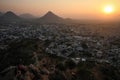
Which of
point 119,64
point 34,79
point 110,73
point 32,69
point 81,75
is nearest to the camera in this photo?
point 34,79

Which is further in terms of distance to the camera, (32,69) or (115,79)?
(115,79)

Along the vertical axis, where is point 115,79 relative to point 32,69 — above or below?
below

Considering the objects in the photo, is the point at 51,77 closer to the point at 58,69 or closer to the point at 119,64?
the point at 58,69

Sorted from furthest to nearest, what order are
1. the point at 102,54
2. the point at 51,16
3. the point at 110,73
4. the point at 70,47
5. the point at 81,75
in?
the point at 51,16 < the point at 70,47 < the point at 102,54 < the point at 110,73 < the point at 81,75

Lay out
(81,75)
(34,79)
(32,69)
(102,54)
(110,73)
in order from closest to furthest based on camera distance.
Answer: (34,79) < (32,69) < (81,75) < (110,73) < (102,54)

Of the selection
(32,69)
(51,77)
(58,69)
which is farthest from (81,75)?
(32,69)

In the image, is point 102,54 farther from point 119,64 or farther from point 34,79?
point 34,79

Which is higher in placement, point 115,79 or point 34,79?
point 34,79

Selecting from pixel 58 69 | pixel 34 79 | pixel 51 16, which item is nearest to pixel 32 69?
pixel 34 79

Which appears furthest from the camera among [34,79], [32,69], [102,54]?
[102,54]
